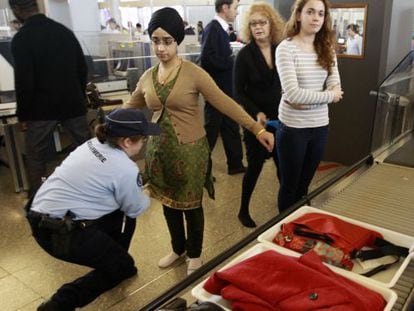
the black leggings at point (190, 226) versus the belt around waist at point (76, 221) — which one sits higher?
the belt around waist at point (76, 221)

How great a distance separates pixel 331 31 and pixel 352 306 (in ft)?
5.10

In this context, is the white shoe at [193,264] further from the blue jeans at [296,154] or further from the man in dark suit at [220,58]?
the man in dark suit at [220,58]

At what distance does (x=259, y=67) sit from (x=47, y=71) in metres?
1.47

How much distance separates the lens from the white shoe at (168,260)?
2.44 meters

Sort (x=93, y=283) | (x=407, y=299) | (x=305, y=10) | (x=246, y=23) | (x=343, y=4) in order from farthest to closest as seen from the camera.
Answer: (x=343, y=4), (x=246, y=23), (x=305, y=10), (x=93, y=283), (x=407, y=299)

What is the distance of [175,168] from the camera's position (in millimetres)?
2090

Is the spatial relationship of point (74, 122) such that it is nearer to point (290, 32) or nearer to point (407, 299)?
point (290, 32)

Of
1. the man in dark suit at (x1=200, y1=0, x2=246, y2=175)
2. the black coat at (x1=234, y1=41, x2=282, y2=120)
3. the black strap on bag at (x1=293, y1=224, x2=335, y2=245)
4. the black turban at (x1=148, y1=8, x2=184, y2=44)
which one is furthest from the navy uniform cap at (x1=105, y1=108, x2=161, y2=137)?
the man in dark suit at (x1=200, y1=0, x2=246, y2=175)

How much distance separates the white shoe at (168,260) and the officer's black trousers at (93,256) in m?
0.57

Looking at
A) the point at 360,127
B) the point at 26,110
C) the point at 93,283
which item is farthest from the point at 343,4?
the point at 93,283

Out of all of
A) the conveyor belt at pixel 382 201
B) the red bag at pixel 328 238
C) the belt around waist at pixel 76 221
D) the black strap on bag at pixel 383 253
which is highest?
the red bag at pixel 328 238

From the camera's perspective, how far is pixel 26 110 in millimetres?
3037

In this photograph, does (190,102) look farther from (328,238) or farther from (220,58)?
(220,58)

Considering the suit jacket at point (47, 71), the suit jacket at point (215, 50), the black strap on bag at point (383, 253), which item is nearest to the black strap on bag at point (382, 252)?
the black strap on bag at point (383, 253)
